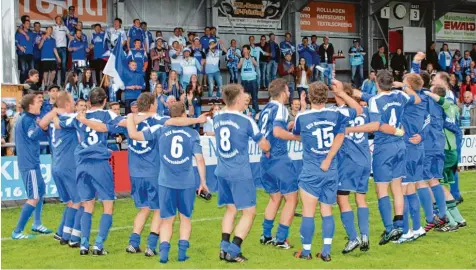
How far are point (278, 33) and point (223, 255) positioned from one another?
21104 mm

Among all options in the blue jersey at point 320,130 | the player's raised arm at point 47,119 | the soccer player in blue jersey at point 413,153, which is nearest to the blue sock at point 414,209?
the soccer player in blue jersey at point 413,153

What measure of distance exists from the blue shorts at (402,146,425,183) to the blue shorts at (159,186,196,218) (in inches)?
125

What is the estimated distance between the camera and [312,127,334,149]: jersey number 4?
7.95 m

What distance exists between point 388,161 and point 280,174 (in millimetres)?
1410

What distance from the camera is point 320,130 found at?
7953 mm

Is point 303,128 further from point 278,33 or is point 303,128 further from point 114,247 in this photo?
point 278,33

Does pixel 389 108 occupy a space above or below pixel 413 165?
above

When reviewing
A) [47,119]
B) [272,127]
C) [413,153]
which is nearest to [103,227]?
[47,119]

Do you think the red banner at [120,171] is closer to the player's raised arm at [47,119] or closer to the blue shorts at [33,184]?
the blue shorts at [33,184]

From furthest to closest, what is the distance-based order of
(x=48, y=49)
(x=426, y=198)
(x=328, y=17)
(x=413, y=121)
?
(x=328, y=17), (x=48, y=49), (x=426, y=198), (x=413, y=121)

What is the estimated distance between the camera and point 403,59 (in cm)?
2816

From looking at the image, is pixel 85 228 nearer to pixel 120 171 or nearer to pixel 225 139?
pixel 225 139

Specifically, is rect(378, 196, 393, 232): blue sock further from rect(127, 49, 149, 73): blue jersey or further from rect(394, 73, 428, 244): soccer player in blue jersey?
rect(127, 49, 149, 73): blue jersey

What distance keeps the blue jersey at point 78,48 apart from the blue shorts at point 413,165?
13.5 meters
